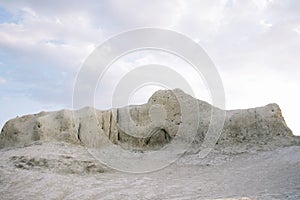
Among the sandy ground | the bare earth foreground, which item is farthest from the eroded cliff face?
the sandy ground

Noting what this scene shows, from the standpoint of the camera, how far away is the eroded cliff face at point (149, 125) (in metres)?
17.4

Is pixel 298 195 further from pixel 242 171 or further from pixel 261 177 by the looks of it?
pixel 242 171

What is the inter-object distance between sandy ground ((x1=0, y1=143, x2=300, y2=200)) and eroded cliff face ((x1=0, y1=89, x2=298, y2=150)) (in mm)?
1172

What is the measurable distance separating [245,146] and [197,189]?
5.36 m

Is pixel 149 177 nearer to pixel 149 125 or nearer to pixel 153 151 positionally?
pixel 153 151

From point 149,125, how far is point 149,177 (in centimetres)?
517

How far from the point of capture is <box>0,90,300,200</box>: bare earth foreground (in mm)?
12500

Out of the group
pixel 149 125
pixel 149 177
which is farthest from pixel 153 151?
pixel 149 177

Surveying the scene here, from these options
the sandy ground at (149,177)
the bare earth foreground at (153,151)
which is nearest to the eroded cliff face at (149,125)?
the bare earth foreground at (153,151)

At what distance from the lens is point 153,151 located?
18344 millimetres

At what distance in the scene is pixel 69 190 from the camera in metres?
12.9

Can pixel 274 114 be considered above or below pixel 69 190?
above

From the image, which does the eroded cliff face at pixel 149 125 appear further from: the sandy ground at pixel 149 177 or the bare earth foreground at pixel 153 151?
the sandy ground at pixel 149 177

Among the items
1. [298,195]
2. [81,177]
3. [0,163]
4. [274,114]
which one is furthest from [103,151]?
[298,195]
